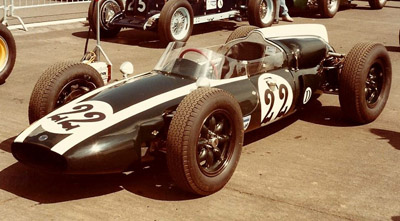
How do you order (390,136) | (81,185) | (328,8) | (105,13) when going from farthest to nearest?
(328,8) → (105,13) → (390,136) → (81,185)

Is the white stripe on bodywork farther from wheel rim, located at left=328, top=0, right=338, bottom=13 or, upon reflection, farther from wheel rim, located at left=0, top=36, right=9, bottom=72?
wheel rim, located at left=328, top=0, right=338, bottom=13

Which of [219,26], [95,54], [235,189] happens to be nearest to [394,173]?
[235,189]

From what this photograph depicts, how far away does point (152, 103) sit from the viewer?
17.1 feet

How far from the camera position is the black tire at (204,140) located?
4.62 meters

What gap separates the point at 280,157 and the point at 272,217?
1299mm

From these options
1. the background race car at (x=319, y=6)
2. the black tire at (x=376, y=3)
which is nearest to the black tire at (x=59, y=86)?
the background race car at (x=319, y=6)

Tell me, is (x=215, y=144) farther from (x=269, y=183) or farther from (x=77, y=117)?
(x=77, y=117)

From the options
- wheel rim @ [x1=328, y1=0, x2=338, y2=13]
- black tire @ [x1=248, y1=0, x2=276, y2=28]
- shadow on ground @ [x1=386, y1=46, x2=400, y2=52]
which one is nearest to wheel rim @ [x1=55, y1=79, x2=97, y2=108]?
shadow on ground @ [x1=386, y1=46, x2=400, y2=52]

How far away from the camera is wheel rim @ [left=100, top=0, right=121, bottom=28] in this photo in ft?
37.9

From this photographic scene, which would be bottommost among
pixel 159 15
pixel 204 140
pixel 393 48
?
pixel 393 48

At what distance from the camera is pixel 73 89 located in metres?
5.84

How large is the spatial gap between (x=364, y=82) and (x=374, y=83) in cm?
41

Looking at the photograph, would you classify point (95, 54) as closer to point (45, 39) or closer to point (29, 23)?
point (45, 39)

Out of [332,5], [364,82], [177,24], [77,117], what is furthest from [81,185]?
[332,5]
